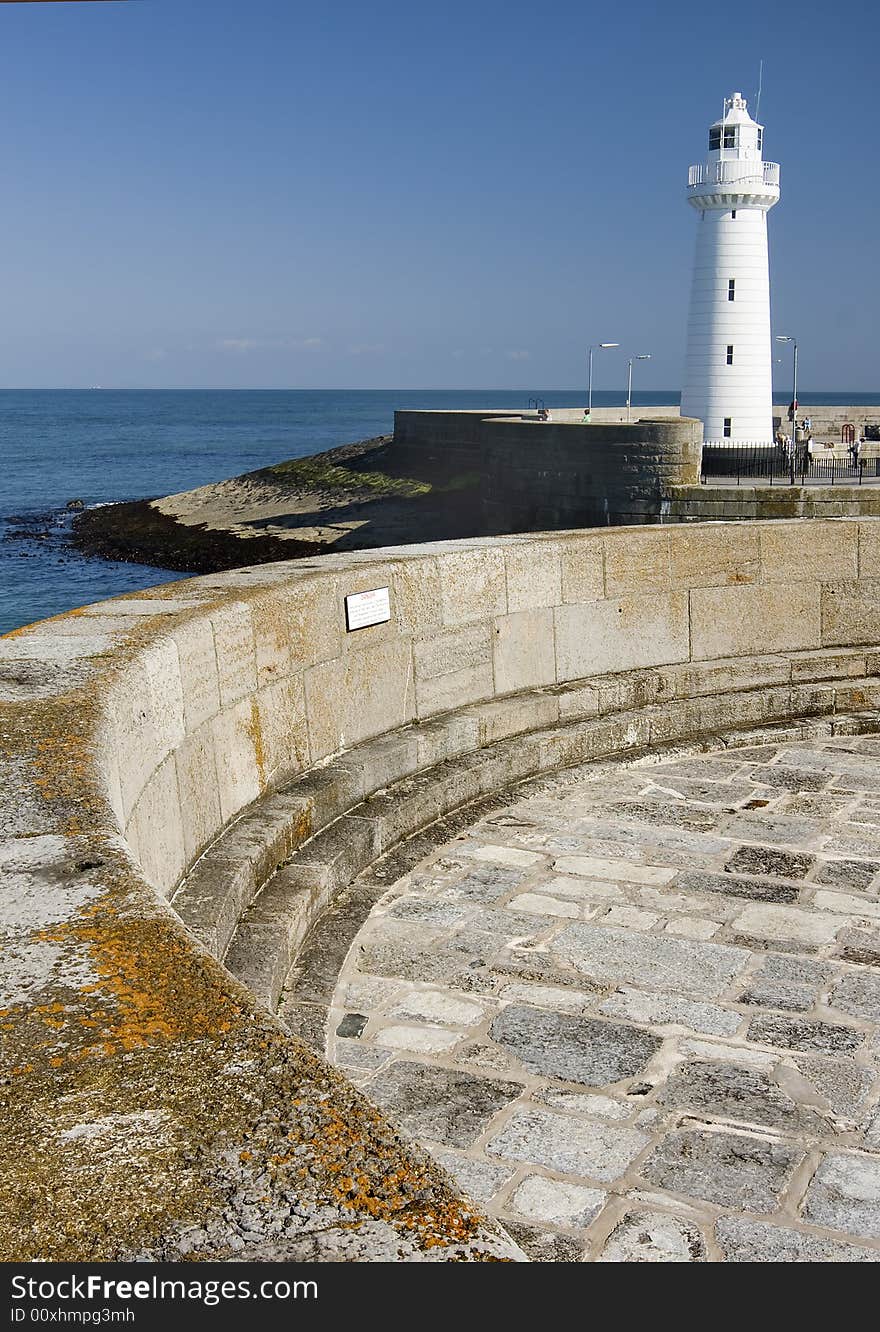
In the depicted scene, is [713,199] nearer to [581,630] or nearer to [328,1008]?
[581,630]

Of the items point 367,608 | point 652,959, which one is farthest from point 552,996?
point 367,608

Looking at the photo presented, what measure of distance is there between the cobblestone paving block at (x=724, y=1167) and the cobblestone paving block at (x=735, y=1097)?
0.11m

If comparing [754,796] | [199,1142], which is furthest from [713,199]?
[199,1142]

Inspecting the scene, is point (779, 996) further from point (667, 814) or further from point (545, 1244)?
point (667, 814)

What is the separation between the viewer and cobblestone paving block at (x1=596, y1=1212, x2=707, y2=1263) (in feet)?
9.17

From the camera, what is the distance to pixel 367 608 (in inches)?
223

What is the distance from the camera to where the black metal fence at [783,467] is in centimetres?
2555

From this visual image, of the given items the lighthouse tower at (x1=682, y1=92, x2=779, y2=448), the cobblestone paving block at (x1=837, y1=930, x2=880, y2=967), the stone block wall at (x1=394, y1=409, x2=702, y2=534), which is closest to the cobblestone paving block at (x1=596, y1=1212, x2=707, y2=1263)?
the cobblestone paving block at (x1=837, y1=930, x2=880, y2=967)

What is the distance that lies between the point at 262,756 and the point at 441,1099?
188 centimetres

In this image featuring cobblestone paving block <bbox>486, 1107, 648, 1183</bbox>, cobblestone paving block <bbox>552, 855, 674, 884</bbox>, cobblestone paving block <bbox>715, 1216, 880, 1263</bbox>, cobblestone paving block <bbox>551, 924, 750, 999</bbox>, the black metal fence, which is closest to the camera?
cobblestone paving block <bbox>715, 1216, 880, 1263</bbox>

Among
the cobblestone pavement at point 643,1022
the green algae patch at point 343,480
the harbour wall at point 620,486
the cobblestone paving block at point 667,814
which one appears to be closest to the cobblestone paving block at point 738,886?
the cobblestone pavement at point 643,1022

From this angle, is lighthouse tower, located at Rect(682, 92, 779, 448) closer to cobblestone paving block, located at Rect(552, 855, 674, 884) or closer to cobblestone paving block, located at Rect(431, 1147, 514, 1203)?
cobblestone paving block, located at Rect(552, 855, 674, 884)

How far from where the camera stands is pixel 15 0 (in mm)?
5188

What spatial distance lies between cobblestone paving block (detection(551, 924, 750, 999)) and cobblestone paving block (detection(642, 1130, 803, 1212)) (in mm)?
830
